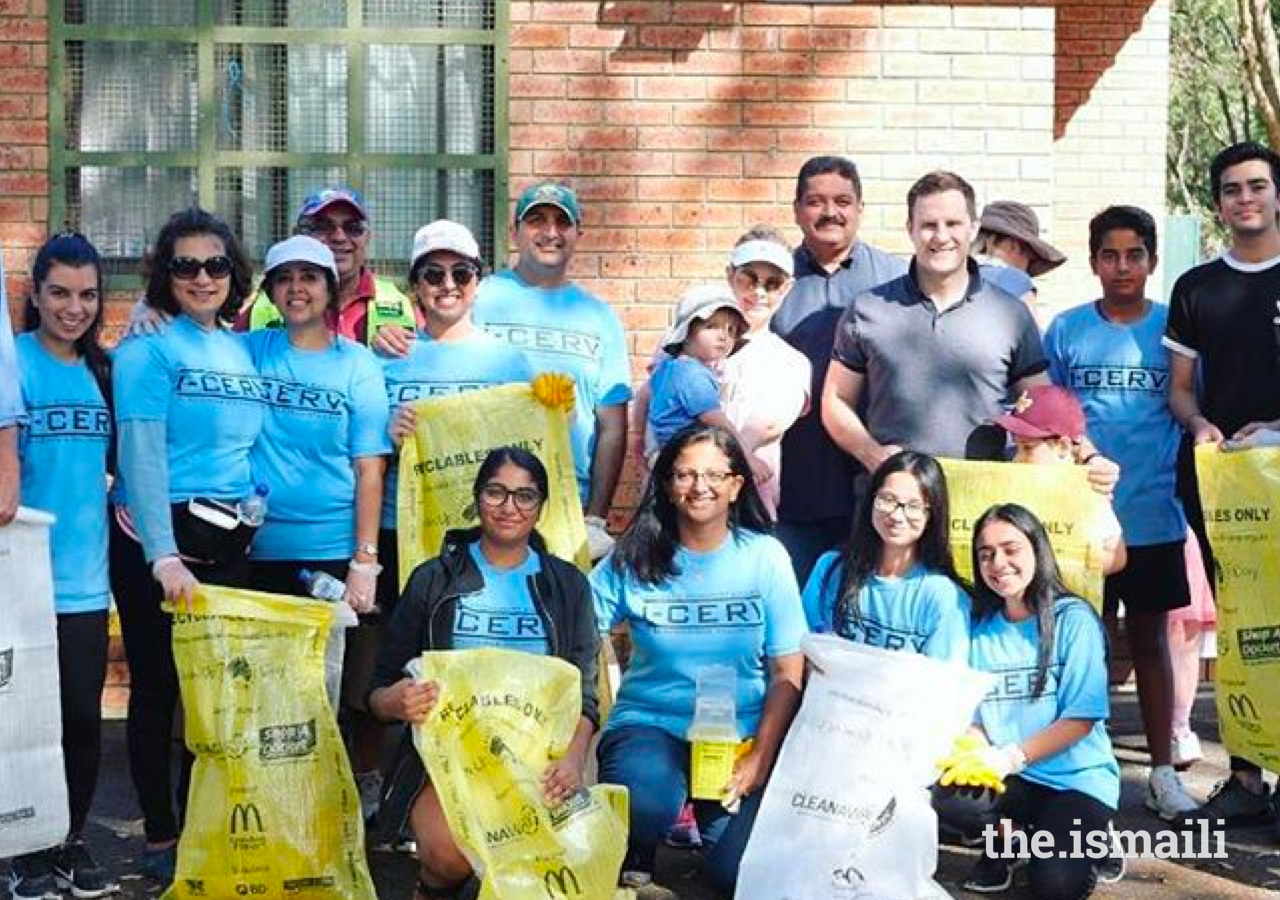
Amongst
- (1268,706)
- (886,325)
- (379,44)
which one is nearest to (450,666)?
(886,325)

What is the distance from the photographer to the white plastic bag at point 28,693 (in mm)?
5027

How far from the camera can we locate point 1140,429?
6.43 metres

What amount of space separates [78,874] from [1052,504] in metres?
2.93

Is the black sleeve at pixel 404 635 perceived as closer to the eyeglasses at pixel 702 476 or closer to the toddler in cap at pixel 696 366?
the eyeglasses at pixel 702 476

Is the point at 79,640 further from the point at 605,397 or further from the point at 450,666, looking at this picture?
the point at 605,397

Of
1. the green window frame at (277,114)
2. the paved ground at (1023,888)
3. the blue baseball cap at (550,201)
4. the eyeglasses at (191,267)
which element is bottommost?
the paved ground at (1023,888)

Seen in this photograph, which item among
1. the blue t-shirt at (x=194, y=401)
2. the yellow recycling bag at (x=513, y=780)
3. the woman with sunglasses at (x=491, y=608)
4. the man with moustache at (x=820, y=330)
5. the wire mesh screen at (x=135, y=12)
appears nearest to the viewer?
the yellow recycling bag at (x=513, y=780)

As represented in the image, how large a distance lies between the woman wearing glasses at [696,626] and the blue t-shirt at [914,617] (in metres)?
0.18

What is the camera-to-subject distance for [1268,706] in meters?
5.80

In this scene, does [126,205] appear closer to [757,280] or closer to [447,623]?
[757,280]

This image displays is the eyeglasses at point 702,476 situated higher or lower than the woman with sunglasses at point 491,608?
higher

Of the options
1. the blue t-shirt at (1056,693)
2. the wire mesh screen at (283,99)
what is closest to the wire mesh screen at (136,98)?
the wire mesh screen at (283,99)

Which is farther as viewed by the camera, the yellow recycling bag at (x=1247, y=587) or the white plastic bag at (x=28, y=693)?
the yellow recycling bag at (x=1247, y=587)

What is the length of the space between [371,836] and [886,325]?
2.17 metres
